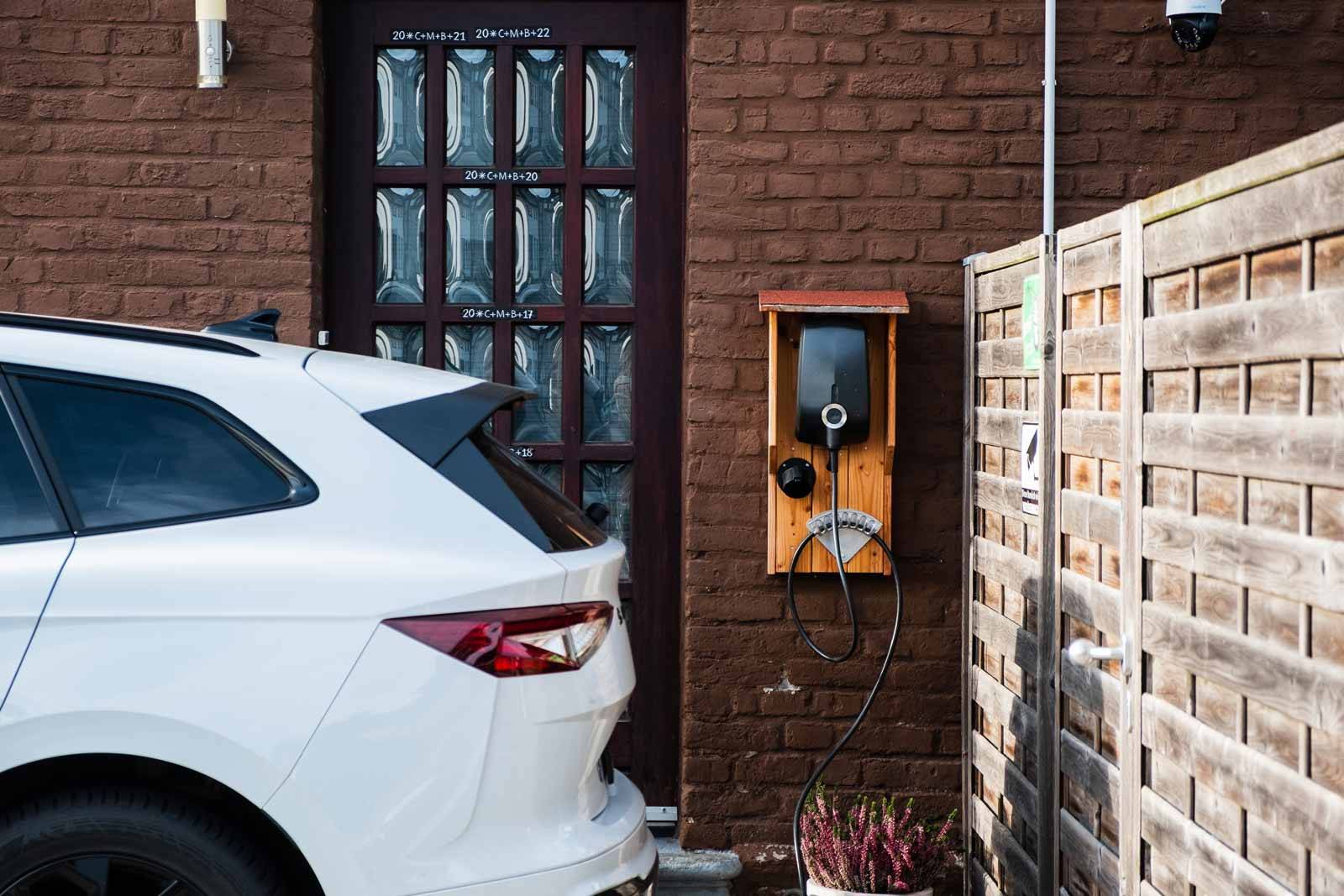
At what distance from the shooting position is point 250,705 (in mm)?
2621

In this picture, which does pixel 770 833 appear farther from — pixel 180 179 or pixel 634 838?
pixel 180 179

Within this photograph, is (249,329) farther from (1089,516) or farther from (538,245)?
(1089,516)

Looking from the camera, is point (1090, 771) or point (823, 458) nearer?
point (1090, 771)

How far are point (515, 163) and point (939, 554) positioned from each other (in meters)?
2.05

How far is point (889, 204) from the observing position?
4.73m

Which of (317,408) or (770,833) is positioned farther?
(770,833)

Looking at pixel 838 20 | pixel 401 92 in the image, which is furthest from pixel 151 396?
pixel 838 20

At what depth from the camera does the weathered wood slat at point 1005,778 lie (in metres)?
3.80

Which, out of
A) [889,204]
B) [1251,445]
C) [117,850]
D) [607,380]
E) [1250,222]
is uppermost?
[889,204]

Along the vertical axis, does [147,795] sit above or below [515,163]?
below

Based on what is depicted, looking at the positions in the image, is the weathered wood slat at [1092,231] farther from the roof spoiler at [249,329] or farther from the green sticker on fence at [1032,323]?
the roof spoiler at [249,329]

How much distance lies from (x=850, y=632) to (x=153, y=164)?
2897 mm

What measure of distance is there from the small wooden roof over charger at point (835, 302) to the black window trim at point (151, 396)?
2.00 m

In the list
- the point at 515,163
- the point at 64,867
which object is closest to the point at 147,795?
the point at 64,867
